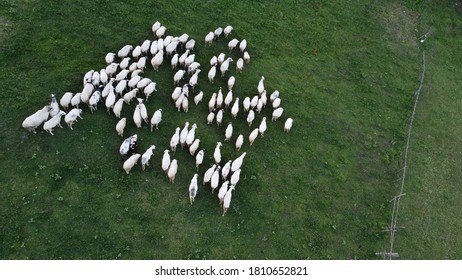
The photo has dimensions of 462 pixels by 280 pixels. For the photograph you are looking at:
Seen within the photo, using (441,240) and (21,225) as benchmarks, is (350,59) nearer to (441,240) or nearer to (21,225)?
(441,240)

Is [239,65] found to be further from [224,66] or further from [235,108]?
[235,108]

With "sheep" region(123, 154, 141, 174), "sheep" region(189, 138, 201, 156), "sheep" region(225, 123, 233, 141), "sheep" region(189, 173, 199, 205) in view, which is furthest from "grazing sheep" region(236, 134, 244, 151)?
"sheep" region(123, 154, 141, 174)

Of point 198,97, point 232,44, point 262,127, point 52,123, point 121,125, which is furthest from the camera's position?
point 232,44

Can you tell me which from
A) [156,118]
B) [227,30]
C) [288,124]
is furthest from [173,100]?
[227,30]

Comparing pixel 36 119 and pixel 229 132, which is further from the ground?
pixel 229 132

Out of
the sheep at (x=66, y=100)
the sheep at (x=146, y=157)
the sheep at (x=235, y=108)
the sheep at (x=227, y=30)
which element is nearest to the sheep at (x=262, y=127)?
the sheep at (x=235, y=108)

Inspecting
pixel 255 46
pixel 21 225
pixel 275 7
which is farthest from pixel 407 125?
pixel 21 225

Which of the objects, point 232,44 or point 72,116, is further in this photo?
point 232,44
